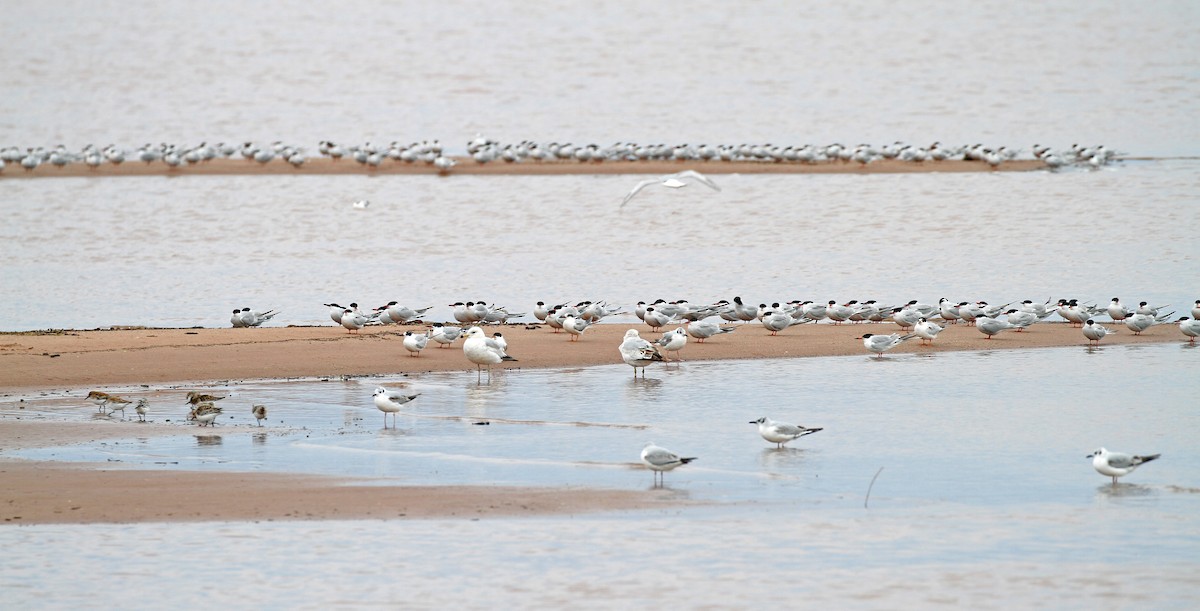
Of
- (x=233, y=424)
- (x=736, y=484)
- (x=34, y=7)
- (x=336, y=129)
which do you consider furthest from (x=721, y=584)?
(x=34, y=7)

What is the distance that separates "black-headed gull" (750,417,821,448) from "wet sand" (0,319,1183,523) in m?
1.91

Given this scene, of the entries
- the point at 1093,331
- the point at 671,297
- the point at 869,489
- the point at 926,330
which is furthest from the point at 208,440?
the point at 671,297

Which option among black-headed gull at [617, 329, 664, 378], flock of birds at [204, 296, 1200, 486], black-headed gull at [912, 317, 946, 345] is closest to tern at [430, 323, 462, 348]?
flock of birds at [204, 296, 1200, 486]

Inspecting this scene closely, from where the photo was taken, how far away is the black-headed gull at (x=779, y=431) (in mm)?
13883

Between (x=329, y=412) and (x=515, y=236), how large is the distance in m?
20.2

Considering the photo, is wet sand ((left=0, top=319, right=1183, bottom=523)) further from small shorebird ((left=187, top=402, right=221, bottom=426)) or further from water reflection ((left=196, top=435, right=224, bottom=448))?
water reflection ((left=196, top=435, right=224, bottom=448))

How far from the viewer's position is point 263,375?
18109 mm

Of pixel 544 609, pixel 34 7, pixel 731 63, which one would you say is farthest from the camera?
pixel 34 7

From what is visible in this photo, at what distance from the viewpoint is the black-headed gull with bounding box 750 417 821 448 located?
1388 centimetres

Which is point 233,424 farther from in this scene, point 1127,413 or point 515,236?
point 515,236

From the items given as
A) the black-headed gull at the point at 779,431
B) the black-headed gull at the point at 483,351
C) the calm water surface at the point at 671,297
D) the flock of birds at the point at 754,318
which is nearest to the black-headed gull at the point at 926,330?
the flock of birds at the point at 754,318

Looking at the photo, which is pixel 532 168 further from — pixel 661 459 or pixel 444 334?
pixel 661 459

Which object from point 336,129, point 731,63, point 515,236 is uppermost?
point 731,63

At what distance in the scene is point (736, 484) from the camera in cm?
1265
